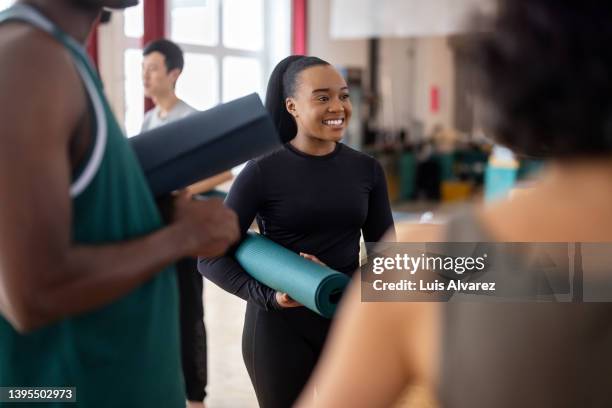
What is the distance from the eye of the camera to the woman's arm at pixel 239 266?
1896 mm

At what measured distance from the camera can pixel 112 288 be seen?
929mm

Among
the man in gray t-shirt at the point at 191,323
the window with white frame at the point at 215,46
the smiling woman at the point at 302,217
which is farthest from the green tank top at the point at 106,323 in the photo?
the window with white frame at the point at 215,46

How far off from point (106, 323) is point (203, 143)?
0.32m

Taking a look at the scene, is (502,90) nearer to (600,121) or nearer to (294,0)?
(600,121)

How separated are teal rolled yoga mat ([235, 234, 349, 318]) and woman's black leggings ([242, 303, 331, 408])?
0.22 m

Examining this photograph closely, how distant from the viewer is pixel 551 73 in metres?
0.60

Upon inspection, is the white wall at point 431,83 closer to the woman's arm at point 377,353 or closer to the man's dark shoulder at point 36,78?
the man's dark shoulder at point 36,78

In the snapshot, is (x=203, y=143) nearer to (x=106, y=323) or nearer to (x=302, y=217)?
(x=106, y=323)

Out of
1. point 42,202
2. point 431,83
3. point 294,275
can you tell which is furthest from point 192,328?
point 431,83

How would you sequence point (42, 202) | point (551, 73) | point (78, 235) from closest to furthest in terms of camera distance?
point (551, 73)
point (42, 202)
point (78, 235)

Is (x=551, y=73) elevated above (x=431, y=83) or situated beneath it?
elevated above

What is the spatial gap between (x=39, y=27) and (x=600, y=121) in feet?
2.31

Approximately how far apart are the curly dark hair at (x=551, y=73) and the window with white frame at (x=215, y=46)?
599 cm

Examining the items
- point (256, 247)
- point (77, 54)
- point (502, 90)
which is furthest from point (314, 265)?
point (502, 90)
